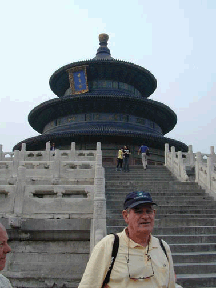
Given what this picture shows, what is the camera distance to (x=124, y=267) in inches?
105

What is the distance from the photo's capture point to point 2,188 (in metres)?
8.36

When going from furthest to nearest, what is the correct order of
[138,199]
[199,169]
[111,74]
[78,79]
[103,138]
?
[111,74] < [78,79] < [103,138] < [199,169] < [138,199]

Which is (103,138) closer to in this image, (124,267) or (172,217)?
(172,217)

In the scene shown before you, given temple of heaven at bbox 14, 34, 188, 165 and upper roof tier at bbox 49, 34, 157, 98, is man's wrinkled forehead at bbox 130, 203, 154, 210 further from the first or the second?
upper roof tier at bbox 49, 34, 157, 98

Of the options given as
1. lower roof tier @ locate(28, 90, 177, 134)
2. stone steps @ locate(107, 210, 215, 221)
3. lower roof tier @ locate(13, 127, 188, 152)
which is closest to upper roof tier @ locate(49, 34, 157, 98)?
lower roof tier @ locate(28, 90, 177, 134)

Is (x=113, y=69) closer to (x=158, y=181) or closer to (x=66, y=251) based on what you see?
(x=158, y=181)

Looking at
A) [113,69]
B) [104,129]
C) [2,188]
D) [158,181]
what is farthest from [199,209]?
[113,69]

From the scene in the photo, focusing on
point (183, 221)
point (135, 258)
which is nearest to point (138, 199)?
point (135, 258)

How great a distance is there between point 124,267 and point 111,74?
2642cm

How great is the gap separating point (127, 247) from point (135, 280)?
0.26m

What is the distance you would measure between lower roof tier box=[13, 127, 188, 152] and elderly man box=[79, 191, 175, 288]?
65.0 ft

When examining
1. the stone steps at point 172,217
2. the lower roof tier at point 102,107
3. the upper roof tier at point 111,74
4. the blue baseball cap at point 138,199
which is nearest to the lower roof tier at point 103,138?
the lower roof tier at point 102,107

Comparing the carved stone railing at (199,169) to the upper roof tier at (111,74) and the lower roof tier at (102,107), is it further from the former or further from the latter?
the upper roof tier at (111,74)

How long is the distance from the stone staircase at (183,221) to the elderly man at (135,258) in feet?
12.9
